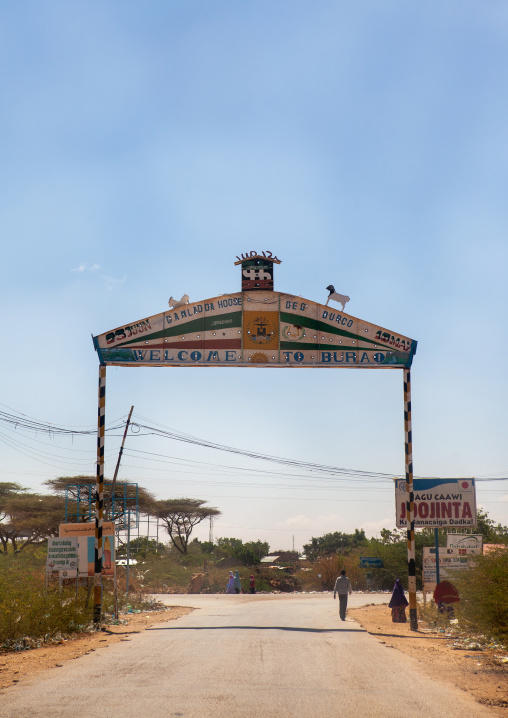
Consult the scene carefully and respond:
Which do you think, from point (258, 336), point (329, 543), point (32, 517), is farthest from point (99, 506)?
point (329, 543)

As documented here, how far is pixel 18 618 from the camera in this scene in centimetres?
1475

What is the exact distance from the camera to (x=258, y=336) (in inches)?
795

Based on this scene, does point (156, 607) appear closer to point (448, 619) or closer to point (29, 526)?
point (448, 619)

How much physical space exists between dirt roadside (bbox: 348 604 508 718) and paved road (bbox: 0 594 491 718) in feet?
1.05

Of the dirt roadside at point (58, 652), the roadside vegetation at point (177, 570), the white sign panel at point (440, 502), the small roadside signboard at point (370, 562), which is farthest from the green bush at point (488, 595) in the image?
the small roadside signboard at point (370, 562)

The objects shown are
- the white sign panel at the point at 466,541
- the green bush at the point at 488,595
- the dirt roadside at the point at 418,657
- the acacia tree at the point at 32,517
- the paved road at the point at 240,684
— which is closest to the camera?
the paved road at the point at 240,684

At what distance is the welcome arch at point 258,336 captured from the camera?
20000 mm

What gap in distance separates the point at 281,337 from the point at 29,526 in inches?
1334

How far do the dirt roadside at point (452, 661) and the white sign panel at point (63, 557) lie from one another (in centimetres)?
793

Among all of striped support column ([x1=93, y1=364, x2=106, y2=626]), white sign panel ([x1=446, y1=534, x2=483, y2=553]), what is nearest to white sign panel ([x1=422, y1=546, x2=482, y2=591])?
white sign panel ([x1=446, y1=534, x2=483, y2=553])

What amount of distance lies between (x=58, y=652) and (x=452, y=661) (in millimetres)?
7350

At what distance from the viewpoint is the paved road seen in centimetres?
784

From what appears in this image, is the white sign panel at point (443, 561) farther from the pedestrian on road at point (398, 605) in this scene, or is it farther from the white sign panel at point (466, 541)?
the pedestrian on road at point (398, 605)

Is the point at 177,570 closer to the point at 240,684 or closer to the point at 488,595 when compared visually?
the point at 488,595
